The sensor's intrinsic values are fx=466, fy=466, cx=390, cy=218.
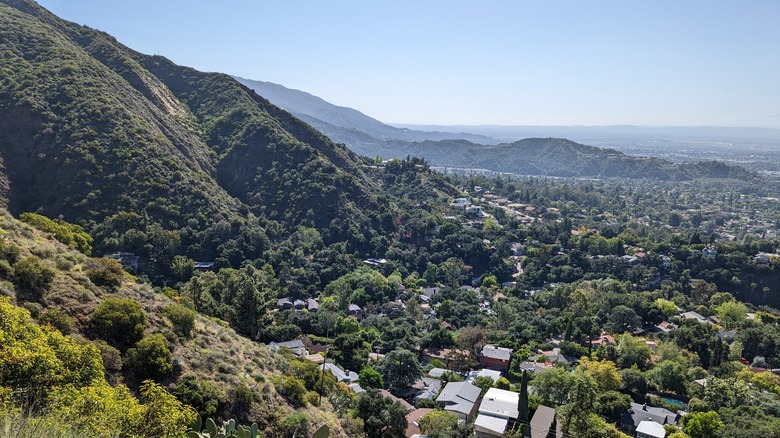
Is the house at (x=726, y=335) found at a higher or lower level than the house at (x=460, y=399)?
lower

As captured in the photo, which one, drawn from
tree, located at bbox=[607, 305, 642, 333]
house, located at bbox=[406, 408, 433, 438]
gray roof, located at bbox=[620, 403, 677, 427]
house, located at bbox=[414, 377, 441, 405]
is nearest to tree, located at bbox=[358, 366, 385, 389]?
house, located at bbox=[414, 377, 441, 405]

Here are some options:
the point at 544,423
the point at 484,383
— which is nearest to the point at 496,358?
the point at 484,383

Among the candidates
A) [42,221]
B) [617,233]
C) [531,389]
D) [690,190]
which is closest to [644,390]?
[531,389]

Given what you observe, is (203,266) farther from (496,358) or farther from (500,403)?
(500,403)

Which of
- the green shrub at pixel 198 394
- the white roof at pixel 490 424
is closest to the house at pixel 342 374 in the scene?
the white roof at pixel 490 424

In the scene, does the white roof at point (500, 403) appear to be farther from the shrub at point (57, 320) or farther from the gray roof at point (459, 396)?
the shrub at point (57, 320)

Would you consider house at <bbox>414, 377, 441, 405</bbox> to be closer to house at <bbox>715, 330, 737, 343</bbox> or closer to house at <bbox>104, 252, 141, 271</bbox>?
house at <bbox>104, 252, 141, 271</bbox>

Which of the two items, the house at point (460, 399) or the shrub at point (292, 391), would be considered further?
the house at point (460, 399)
